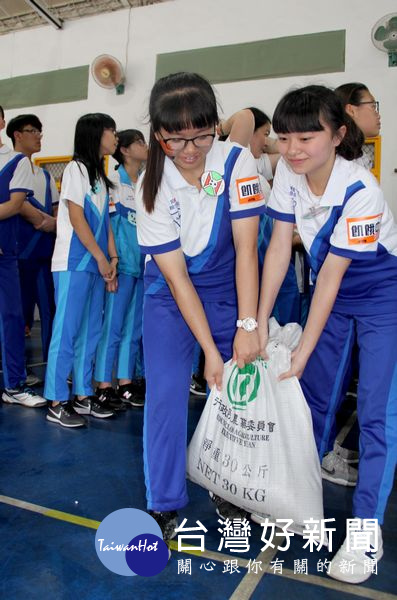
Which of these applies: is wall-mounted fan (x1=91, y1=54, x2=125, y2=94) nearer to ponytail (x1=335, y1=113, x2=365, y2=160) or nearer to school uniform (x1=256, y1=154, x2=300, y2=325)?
school uniform (x1=256, y1=154, x2=300, y2=325)

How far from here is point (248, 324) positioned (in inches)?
53.4

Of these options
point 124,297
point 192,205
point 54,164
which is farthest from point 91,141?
point 54,164

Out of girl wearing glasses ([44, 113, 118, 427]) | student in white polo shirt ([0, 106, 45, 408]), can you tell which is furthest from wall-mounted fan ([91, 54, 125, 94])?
girl wearing glasses ([44, 113, 118, 427])

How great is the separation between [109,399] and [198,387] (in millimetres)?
596

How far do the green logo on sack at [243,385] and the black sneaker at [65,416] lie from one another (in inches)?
47.0

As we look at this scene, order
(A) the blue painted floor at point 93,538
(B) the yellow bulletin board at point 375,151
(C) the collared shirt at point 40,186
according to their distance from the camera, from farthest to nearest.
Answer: (B) the yellow bulletin board at point 375,151 → (C) the collared shirt at point 40,186 → (A) the blue painted floor at point 93,538

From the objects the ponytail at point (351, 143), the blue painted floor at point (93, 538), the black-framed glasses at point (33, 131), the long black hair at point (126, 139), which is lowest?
the blue painted floor at point (93, 538)

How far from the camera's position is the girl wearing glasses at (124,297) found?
2.68 metres

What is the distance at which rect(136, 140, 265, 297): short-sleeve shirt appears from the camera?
1353 millimetres

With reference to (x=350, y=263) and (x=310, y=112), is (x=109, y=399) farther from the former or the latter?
(x=310, y=112)

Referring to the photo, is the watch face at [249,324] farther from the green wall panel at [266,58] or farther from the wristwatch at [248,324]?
the green wall panel at [266,58]

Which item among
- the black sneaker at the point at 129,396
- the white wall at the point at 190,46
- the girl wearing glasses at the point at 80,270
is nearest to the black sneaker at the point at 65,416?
the girl wearing glasses at the point at 80,270

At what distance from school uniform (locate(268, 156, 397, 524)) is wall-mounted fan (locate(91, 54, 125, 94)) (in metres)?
4.84

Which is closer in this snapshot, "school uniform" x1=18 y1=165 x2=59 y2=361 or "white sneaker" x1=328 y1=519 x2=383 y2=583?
"white sneaker" x1=328 y1=519 x2=383 y2=583
